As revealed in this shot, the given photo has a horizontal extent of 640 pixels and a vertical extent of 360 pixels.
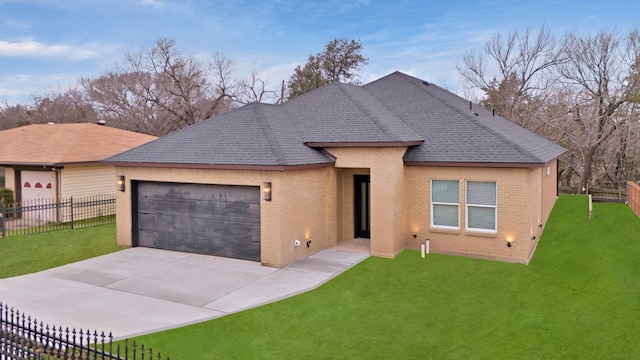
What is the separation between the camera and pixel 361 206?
15.9m

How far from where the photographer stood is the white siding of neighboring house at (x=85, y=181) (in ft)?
70.7

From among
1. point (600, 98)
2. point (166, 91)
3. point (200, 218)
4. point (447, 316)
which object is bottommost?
point (447, 316)

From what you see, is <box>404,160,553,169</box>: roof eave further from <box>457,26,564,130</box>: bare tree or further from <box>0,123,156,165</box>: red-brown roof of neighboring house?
<box>457,26,564,130</box>: bare tree

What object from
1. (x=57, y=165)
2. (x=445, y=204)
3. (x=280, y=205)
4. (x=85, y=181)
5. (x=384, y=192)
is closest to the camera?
(x=280, y=205)

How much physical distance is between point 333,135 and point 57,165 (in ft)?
47.5

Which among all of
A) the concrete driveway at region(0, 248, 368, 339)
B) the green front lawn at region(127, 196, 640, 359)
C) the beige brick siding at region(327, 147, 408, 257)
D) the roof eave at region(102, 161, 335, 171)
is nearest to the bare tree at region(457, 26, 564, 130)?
the green front lawn at region(127, 196, 640, 359)

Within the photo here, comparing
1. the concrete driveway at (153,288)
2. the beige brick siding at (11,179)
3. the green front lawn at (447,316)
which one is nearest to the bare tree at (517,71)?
the green front lawn at (447,316)

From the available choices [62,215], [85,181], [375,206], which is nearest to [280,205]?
[375,206]

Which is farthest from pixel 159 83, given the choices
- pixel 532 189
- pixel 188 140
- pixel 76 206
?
pixel 532 189

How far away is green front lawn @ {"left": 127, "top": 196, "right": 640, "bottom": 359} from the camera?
7.56 metres

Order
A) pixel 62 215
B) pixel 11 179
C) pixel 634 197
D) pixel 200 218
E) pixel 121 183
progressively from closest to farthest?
1. pixel 200 218
2. pixel 121 183
3. pixel 634 197
4. pixel 62 215
5. pixel 11 179

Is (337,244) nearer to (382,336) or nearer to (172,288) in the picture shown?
(172,288)

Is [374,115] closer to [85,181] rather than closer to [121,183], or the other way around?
[121,183]

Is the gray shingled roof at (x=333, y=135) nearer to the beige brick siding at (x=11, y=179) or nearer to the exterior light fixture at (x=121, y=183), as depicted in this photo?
the exterior light fixture at (x=121, y=183)
